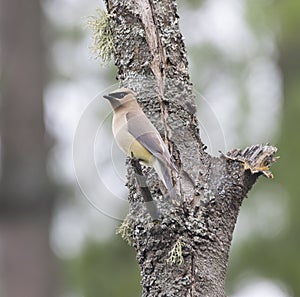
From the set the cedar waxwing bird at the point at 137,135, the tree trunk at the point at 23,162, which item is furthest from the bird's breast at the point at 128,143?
the tree trunk at the point at 23,162

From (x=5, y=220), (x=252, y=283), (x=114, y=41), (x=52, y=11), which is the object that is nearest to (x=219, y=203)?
(x=114, y=41)

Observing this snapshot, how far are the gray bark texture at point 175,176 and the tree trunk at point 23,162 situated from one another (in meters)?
2.10

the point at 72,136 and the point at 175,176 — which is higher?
the point at 72,136

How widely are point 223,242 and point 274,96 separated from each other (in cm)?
333

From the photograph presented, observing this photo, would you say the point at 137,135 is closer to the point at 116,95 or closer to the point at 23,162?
the point at 116,95

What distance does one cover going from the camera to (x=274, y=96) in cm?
530

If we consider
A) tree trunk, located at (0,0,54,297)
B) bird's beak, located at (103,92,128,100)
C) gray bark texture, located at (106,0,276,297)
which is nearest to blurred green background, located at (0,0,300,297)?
tree trunk, located at (0,0,54,297)

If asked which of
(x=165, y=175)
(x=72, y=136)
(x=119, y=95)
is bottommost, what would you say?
(x=165, y=175)

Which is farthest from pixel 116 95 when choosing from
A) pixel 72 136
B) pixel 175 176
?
pixel 72 136

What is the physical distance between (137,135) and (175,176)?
166 millimetres

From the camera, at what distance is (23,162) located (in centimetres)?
434

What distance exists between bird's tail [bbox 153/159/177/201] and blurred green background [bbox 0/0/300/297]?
220 cm

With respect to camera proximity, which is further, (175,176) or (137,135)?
(175,176)

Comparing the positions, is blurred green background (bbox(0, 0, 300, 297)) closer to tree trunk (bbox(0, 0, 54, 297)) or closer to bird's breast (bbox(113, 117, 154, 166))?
→ tree trunk (bbox(0, 0, 54, 297))
